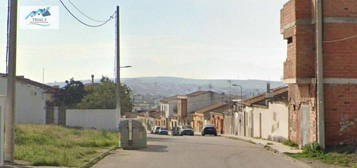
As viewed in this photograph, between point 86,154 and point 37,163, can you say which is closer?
point 37,163

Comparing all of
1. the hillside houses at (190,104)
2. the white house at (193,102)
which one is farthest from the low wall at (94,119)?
the white house at (193,102)

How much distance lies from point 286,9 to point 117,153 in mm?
11165

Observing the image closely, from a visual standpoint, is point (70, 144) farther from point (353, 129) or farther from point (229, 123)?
point (229, 123)

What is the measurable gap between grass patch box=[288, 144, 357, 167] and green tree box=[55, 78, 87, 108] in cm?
4107

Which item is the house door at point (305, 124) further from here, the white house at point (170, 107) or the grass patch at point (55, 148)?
the white house at point (170, 107)

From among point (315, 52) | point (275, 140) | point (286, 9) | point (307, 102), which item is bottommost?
point (275, 140)

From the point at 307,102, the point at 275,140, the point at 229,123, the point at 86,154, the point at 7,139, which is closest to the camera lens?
the point at 7,139

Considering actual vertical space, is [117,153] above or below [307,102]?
below

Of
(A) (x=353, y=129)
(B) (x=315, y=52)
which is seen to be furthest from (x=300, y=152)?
(B) (x=315, y=52)

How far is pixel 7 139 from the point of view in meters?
19.5

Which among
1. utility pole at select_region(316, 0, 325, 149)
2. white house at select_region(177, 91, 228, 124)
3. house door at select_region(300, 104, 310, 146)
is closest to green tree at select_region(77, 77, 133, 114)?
house door at select_region(300, 104, 310, 146)

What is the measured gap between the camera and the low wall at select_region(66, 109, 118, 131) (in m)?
52.1

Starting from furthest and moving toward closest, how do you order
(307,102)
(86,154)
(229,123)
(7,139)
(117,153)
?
(229,123) < (307,102) < (117,153) < (86,154) < (7,139)

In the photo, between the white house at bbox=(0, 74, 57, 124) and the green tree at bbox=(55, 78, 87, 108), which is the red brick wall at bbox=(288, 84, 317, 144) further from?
the green tree at bbox=(55, 78, 87, 108)
